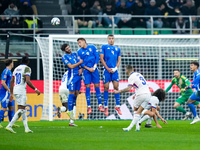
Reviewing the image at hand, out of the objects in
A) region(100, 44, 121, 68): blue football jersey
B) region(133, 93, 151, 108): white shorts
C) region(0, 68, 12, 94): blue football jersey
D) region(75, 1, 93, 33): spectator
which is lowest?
region(133, 93, 151, 108): white shorts

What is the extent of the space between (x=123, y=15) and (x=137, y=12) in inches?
52.1

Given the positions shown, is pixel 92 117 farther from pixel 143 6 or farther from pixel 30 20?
pixel 143 6

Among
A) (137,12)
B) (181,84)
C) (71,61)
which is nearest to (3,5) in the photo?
(137,12)

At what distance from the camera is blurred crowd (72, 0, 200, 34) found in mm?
23297

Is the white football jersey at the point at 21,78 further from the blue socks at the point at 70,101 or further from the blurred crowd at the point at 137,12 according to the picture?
the blurred crowd at the point at 137,12

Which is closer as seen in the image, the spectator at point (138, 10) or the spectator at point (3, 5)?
the spectator at point (138, 10)

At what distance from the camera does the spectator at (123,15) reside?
76.3 feet

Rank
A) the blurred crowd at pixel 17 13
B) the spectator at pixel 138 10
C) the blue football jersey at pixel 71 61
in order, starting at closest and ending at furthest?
the blue football jersey at pixel 71 61
the blurred crowd at pixel 17 13
the spectator at pixel 138 10

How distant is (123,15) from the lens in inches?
920

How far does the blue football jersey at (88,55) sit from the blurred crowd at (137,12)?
7951 mm

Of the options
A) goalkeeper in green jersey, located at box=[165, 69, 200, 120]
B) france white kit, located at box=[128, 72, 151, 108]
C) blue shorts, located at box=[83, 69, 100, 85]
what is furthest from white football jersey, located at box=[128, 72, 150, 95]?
goalkeeper in green jersey, located at box=[165, 69, 200, 120]

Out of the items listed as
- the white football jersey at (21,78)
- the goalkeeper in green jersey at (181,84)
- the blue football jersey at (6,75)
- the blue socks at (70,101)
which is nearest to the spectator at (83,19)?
the goalkeeper in green jersey at (181,84)

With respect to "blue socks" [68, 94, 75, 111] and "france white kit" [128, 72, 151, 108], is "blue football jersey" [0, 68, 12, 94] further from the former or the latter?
"france white kit" [128, 72, 151, 108]

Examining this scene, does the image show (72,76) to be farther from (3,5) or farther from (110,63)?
(3,5)
